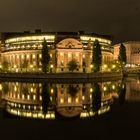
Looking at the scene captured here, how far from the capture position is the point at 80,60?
387ft

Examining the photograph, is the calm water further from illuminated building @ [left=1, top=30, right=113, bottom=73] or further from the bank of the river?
illuminated building @ [left=1, top=30, right=113, bottom=73]

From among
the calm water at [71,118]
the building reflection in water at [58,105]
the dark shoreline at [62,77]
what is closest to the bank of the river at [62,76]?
the dark shoreline at [62,77]

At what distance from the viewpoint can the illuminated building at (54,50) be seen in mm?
115062

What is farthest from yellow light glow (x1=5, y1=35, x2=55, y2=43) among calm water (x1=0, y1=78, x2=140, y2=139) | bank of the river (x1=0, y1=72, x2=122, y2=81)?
calm water (x1=0, y1=78, x2=140, y2=139)

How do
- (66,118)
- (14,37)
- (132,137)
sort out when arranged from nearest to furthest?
(132,137)
(66,118)
(14,37)

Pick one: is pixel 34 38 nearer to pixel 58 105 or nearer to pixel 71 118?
pixel 58 105

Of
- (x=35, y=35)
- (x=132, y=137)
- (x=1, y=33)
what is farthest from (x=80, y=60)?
(x=132, y=137)

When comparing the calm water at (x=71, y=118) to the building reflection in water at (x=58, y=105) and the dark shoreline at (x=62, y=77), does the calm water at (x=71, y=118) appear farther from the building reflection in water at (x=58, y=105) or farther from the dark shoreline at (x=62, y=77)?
the dark shoreline at (x=62, y=77)

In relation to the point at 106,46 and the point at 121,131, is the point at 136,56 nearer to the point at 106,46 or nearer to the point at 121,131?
the point at 106,46

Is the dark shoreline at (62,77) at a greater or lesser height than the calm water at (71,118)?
greater

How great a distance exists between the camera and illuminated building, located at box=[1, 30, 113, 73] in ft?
378

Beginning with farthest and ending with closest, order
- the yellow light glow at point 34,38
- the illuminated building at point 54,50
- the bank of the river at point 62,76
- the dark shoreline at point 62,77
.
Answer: the yellow light glow at point 34,38 → the illuminated building at point 54,50 → the bank of the river at point 62,76 → the dark shoreline at point 62,77

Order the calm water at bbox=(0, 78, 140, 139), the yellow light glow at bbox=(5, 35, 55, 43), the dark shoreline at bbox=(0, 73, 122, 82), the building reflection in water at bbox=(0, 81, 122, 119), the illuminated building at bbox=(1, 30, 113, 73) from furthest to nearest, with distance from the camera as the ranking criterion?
the yellow light glow at bbox=(5, 35, 55, 43) < the illuminated building at bbox=(1, 30, 113, 73) < the dark shoreline at bbox=(0, 73, 122, 82) < the building reflection in water at bbox=(0, 81, 122, 119) < the calm water at bbox=(0, 78, 140, 139)

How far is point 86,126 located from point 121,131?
10.5ft
